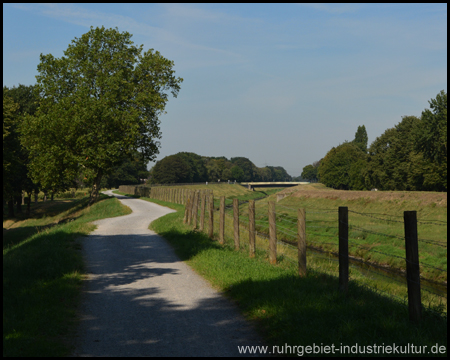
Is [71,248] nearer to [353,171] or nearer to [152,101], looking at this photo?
[152,101]

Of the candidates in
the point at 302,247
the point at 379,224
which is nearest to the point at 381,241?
the point at 379,224

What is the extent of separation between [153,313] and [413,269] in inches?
172

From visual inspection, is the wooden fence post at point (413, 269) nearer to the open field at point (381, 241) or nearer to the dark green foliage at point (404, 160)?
the open field at point (381, 241)

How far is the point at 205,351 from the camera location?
5566 mm

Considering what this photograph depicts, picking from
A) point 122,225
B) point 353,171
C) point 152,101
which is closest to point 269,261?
point 122,225

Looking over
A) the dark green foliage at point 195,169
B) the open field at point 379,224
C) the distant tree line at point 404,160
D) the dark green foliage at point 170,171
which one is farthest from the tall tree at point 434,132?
the dark green foliage at point 195,169

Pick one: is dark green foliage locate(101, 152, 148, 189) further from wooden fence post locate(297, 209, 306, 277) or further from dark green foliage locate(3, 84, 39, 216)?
wooden fence post locate(297, 209, 306, 277)

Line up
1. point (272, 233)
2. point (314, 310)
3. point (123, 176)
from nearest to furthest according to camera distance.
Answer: point (314, 310), point (272, 233), point (123, 176)

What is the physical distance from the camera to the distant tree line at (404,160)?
164 ft

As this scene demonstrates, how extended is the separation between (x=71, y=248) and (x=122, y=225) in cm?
895

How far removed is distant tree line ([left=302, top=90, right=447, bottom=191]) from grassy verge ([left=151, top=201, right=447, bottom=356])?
44.5 meters

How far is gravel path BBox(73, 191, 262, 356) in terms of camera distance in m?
5.75

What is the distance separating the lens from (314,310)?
671 centimetres

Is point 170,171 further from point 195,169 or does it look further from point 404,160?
point 404,160
